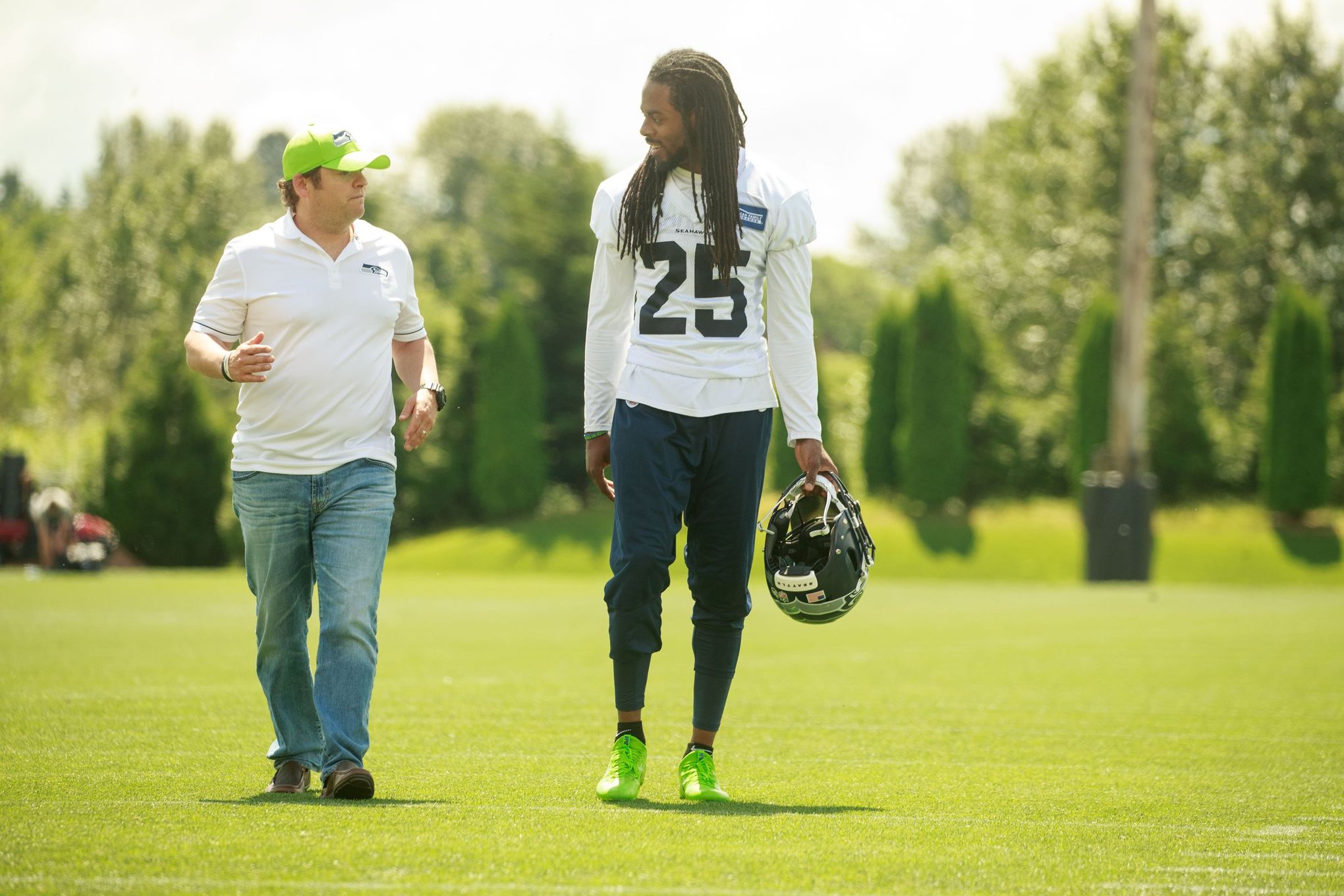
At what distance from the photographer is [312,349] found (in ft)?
15.8

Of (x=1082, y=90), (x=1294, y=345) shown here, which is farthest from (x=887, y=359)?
(x=1082, y=90)

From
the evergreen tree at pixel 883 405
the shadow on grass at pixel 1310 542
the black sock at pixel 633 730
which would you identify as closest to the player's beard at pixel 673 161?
the black sock at pixel 633 730

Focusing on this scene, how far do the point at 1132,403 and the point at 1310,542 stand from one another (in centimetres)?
708

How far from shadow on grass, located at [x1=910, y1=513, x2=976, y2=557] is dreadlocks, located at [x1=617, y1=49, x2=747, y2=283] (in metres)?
25.6

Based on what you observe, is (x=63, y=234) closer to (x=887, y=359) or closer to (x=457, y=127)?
(x=887, y=359)

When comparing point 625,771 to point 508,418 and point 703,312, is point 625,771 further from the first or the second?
point 508,418

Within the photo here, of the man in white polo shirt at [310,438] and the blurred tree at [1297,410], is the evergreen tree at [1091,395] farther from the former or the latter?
the man in white polo shirt at [310,438]

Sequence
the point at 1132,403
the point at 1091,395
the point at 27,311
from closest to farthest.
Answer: the point at 1132,403, the point at 1091,395, the point at 27,311

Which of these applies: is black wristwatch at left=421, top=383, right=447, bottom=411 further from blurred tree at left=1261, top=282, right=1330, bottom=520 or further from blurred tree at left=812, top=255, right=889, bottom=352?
blurred tree at left=812, top=255, right=889, bottom=352

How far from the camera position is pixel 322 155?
4.82m

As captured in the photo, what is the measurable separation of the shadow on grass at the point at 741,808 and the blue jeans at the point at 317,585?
0.88 metres

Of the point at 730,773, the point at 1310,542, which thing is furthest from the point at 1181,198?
the point at 730,773

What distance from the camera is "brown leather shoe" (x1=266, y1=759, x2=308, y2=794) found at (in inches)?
183

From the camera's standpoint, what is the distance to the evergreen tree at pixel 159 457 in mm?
32125
